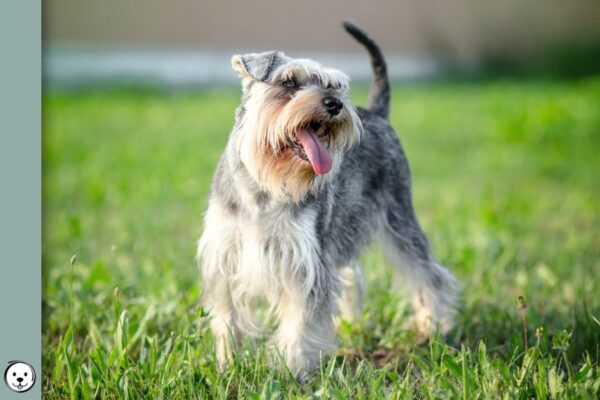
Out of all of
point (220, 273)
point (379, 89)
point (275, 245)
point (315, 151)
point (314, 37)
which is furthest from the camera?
point (314, 37)

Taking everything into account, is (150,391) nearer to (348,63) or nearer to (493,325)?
(493,325)

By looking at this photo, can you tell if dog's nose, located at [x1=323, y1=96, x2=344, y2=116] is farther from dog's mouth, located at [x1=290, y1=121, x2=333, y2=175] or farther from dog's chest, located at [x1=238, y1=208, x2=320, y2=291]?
dog's chest, located at [x1=238, y1=208, x2=320, y2=291]

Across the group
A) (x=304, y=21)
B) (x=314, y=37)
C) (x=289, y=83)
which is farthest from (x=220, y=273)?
(x=314, y=37)

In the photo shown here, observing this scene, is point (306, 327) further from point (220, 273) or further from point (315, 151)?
point (315, 151)

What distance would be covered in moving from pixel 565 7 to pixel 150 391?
4106mm

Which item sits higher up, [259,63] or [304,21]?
[304,21]

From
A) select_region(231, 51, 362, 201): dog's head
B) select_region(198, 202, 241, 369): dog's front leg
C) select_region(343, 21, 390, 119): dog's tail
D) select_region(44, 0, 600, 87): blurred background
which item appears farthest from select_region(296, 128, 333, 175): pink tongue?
select_region(44, 0, 600, 87): blurred background

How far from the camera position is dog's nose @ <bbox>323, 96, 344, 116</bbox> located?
349cm

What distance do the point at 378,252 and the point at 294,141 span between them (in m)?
1.84

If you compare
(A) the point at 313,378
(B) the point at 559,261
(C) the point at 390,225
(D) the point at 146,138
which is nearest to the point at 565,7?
(B) the point at 559,261

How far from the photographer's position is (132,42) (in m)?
6.02
